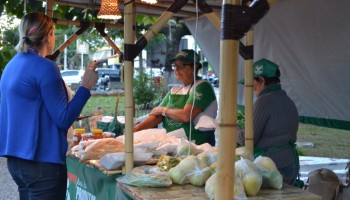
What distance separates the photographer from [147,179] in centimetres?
226

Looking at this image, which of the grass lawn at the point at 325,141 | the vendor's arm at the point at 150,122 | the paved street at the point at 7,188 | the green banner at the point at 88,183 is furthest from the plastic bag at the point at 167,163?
the grass lawn at the point at 325,141

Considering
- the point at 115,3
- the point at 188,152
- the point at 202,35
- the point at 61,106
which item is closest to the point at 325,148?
the point at 202,35

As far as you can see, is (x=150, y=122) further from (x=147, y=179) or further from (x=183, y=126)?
(x=147, y=179)

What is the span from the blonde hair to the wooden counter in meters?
0.90

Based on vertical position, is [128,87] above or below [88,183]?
above

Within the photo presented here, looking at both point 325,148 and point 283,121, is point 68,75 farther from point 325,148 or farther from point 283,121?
point 283,121

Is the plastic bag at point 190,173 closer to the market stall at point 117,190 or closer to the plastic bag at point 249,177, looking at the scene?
the market stall at point 117,190

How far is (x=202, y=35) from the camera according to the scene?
608 centimetres

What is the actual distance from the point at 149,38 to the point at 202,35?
3548 mm

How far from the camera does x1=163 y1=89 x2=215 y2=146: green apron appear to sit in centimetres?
380

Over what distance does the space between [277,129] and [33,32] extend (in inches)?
67.9

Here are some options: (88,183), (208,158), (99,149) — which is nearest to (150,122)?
(88,183)

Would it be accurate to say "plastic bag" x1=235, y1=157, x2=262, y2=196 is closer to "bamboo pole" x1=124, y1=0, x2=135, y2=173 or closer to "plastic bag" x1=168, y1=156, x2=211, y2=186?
"plastic bag" x1=168, y1=156, x2=211, y2=186

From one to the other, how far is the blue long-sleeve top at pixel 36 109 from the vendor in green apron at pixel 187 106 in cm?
144
